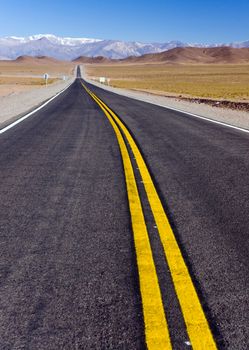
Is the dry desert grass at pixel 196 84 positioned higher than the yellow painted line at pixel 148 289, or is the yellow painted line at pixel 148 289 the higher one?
the yellow painted line at pixel 148 289

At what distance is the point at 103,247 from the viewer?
3949mm

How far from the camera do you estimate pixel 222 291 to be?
3.19 metres

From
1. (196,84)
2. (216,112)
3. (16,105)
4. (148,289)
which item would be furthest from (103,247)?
(196,84)

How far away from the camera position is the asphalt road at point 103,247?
271cm

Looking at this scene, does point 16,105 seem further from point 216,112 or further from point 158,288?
point 158,288

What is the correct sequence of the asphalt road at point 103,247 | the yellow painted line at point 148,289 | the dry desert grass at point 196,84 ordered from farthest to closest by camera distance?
the dry desert grass at point 196,84 < the asphalt road at point 103,247 < the yellow painted line at point 148,289

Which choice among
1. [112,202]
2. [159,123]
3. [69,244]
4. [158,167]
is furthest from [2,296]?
[159,123]

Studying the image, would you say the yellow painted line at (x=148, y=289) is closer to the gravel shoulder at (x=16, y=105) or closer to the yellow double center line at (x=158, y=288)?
the yellow double center line at (x=158, y=288)

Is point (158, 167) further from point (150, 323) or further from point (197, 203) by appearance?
point (150, 323)

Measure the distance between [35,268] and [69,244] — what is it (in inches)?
21.4

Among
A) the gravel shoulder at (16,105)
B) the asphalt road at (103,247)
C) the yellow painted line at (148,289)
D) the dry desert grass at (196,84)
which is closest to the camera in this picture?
the yellow painted line at (148,289)

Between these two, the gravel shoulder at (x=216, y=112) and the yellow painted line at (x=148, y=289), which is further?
the gravel shoulder at (x=216, y=112)

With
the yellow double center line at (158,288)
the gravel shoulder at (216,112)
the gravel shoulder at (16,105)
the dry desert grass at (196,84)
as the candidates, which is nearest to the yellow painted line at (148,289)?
the yellow double center line at (158,288)

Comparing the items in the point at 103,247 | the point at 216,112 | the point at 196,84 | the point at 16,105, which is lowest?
the point at 196,84
